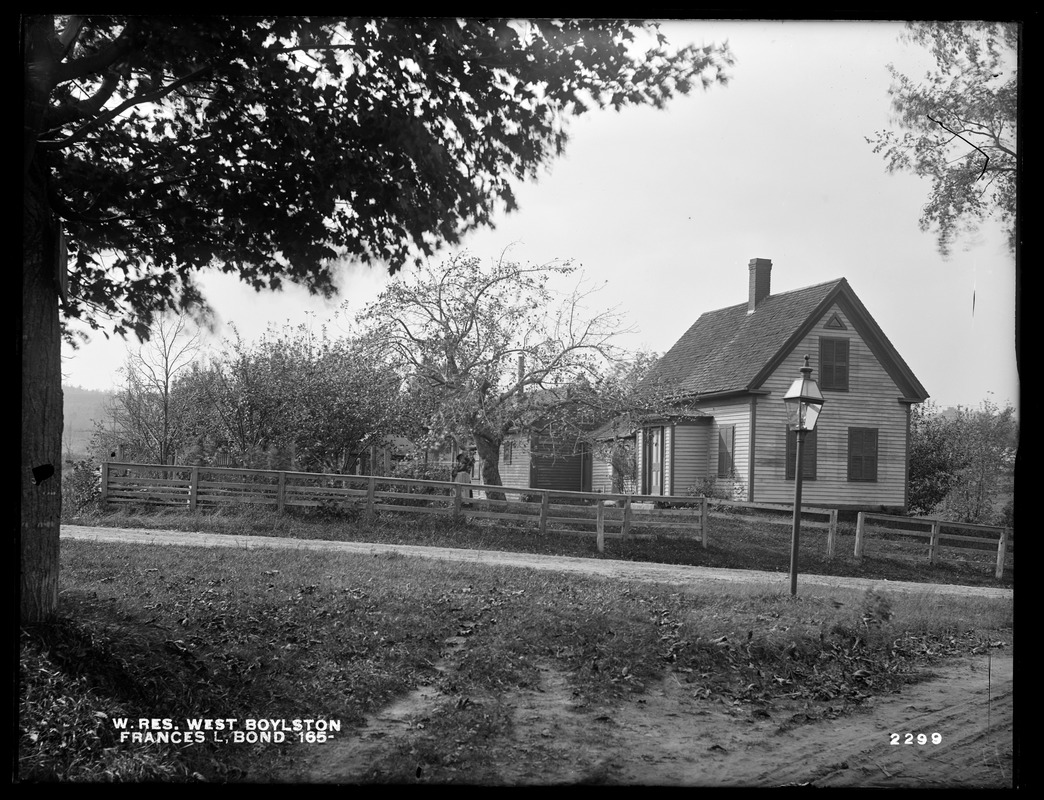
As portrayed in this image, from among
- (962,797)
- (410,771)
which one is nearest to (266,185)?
(410,771)

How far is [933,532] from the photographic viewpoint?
5.98 m

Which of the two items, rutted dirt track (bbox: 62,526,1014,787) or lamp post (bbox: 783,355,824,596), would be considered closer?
rutted dirt track (bbox: 62,526,1014,787)

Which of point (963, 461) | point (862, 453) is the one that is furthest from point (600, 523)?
point (963, 461)

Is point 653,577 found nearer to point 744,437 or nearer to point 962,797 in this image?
point 744,437

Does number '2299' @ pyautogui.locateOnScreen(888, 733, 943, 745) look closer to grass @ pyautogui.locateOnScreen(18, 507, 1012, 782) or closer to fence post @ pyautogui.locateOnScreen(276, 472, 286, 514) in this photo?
grass @ pyautogui.locateOnScreen(18, 507, 1012, 782)

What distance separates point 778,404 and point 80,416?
4.77 m

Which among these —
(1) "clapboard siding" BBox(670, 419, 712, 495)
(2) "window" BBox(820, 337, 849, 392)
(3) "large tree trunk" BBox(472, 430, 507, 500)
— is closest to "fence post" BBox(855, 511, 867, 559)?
(2) "window" BBox(820, 337, 849, 392)

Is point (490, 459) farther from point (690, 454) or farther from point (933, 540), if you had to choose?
point (933, 540)

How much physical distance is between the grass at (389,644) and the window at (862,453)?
3.77ft

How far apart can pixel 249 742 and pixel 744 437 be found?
4.61 m

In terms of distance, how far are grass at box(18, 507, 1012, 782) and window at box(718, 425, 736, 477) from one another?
777mm

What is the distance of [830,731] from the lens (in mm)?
4492

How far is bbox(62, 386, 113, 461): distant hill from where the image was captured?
4645 millimetres

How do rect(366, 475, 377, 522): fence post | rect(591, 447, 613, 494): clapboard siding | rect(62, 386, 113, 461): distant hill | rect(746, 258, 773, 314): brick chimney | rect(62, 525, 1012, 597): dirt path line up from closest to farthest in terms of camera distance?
rect(62, 386, 113, 461): distant hill
rect(746, 258, 773, 314): brick chimney
rect(62, 525, 1012, 597): dirt path
rect(366, 475, 377, 522): fence post
rect(591, 447, 613, 494): clapboard siding
